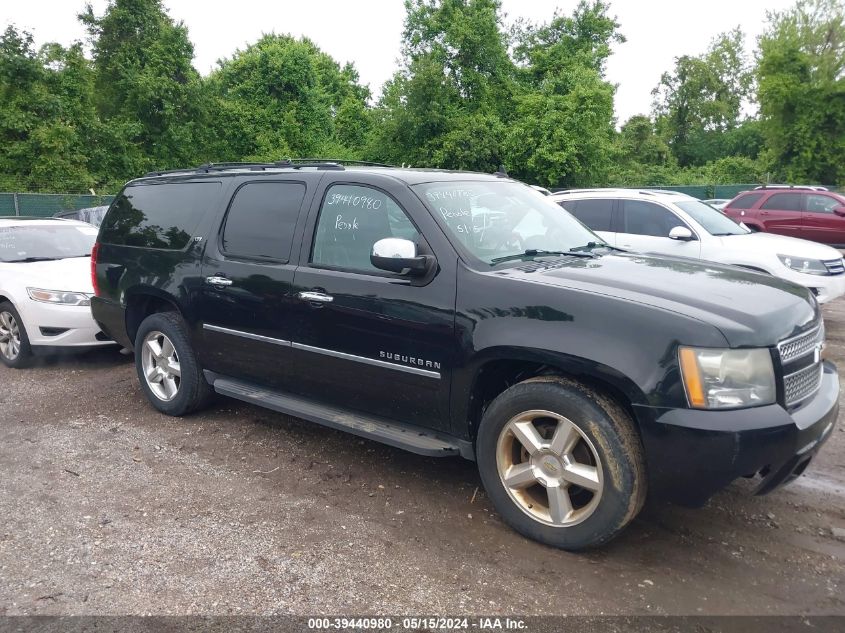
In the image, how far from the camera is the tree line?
2786 cm

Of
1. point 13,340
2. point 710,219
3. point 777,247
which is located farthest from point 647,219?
point 13,340

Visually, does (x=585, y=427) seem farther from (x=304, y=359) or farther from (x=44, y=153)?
(x=44, y=153)

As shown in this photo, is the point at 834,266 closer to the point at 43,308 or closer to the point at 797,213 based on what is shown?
the point at 797,213

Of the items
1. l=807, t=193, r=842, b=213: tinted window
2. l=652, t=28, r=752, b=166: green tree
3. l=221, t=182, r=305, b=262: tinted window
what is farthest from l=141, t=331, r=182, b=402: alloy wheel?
l=652, t=28, r=752, b=166: green tree

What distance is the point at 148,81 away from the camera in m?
31.6

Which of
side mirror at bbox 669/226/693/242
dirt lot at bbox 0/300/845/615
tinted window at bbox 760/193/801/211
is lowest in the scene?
dirt lot at bbox 0/300/845/615

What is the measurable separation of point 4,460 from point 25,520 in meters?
1.10

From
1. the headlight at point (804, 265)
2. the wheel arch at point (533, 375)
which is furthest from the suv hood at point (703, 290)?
the headlight at point (804, 265)

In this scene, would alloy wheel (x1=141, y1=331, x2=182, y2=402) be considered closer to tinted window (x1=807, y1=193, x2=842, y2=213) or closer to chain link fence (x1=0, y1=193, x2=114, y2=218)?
tinted window (x1=807, y1=193, x2=842, y2=213)

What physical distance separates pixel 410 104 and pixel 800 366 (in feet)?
91.6

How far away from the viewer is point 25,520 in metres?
3.71

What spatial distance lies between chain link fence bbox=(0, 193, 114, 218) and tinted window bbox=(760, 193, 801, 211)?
19.8m

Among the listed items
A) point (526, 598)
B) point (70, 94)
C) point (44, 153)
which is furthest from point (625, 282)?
point (70, 94)

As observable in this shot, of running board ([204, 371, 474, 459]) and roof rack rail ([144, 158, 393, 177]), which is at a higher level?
roof rack rail ([144, 158, 393, 177])
